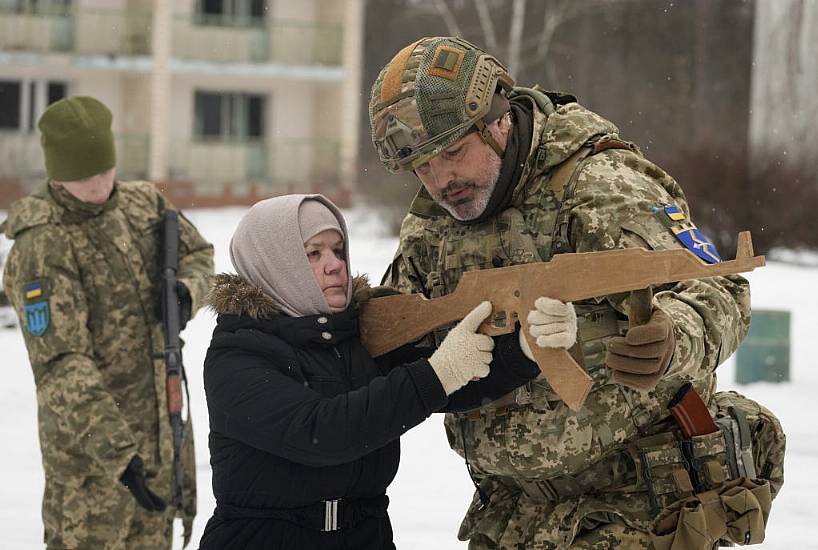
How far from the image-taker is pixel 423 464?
7613 millimetres

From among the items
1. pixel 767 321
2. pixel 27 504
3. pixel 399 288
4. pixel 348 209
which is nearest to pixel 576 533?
pixel 399 288

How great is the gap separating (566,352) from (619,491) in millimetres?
560

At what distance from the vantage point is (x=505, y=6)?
31.3 m

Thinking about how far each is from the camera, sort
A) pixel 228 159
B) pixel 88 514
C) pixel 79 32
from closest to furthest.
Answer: pixel 88 514 → pixel 79 32 → pixel 228 159

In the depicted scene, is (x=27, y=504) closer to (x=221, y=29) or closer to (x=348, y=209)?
(x=348, y=209)

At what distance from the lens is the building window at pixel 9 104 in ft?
75.6

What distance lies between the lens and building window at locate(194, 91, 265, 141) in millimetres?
24453

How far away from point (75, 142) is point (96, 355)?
36.6 inches

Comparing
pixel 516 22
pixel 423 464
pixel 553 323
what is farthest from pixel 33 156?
pixel 553 323

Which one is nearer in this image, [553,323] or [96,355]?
[553,323]

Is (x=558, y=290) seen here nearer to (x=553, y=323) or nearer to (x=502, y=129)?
(x=553, y=323)

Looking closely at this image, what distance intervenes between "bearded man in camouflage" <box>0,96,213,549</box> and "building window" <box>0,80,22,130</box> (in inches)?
727

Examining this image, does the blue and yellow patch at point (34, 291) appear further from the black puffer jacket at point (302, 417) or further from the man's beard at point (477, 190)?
the man's beard at point (477, 190)

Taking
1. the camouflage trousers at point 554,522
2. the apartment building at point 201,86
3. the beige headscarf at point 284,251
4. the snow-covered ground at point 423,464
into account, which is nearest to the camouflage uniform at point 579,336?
the camouflage trousers at point 554,522
